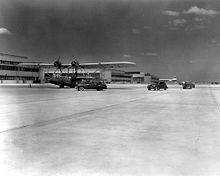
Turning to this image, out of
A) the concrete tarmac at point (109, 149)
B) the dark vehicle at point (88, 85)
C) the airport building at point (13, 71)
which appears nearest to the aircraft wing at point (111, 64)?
the dark vehicle at point (88, 85)

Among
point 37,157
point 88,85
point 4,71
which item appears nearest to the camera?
point 37,157

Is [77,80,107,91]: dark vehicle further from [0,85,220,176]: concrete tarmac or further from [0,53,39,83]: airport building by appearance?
[0,53,39,83]: airport building

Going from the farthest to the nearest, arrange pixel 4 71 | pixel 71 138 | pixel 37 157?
pixel 4 71 → pixel 71 138 → pixel 37 157

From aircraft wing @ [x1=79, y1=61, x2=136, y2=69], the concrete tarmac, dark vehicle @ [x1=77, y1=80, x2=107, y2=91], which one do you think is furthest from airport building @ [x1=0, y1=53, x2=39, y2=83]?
the concrete tarmac

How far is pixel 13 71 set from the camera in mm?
101062

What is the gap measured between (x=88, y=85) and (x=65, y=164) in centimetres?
3608

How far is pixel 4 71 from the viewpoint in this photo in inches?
3784

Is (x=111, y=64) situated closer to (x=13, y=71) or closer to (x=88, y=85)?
(x=88, y=85)

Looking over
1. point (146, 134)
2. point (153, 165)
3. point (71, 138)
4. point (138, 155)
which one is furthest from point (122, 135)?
point (153, 165)

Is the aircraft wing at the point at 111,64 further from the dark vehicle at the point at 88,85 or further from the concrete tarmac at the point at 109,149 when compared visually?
the concrete tarmac at the point at 109,149

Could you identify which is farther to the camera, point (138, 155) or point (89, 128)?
point (89, 128)

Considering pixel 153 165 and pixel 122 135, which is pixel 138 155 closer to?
pixel 153 165

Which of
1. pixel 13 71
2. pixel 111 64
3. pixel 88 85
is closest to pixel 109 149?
pixel 88 85

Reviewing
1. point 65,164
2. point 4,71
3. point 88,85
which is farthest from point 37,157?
A: point 4,71
